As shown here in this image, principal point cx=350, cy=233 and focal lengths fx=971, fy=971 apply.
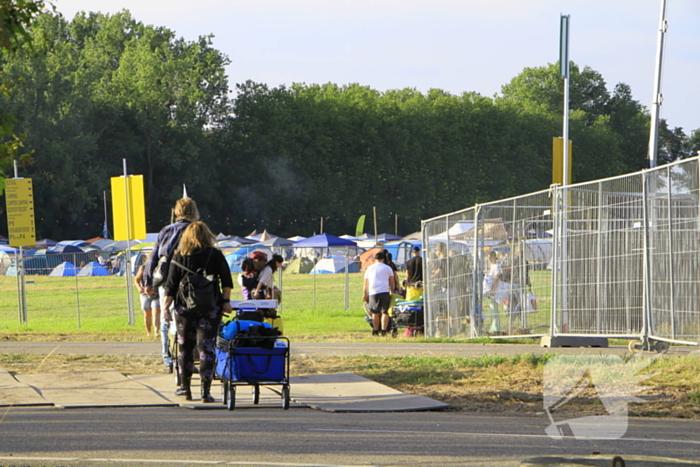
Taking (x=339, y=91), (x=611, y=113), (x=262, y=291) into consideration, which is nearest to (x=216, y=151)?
(x=339, y=91)

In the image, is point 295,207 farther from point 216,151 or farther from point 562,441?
point 562,441

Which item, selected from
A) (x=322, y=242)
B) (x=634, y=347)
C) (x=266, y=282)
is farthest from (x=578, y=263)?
(x=322, y=242)

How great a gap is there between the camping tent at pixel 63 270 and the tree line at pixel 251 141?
101 ft

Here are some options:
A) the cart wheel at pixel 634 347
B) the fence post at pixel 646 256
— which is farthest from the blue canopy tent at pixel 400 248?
the fence post at pixel 646 256

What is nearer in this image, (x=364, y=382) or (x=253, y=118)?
(x=364, y=382)

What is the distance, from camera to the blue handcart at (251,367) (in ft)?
26.4

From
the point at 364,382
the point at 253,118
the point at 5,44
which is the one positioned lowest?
the point at 364,382

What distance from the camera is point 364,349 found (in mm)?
14078

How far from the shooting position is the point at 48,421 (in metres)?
7.28

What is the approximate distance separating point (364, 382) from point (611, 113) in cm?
10024

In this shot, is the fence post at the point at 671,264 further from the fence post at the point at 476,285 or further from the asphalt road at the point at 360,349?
the fence post at the point at 476,285

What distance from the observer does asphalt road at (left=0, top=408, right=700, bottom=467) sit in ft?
19.1

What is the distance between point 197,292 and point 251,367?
0.80 m

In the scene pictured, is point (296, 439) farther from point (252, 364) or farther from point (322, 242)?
point (322, 242)
